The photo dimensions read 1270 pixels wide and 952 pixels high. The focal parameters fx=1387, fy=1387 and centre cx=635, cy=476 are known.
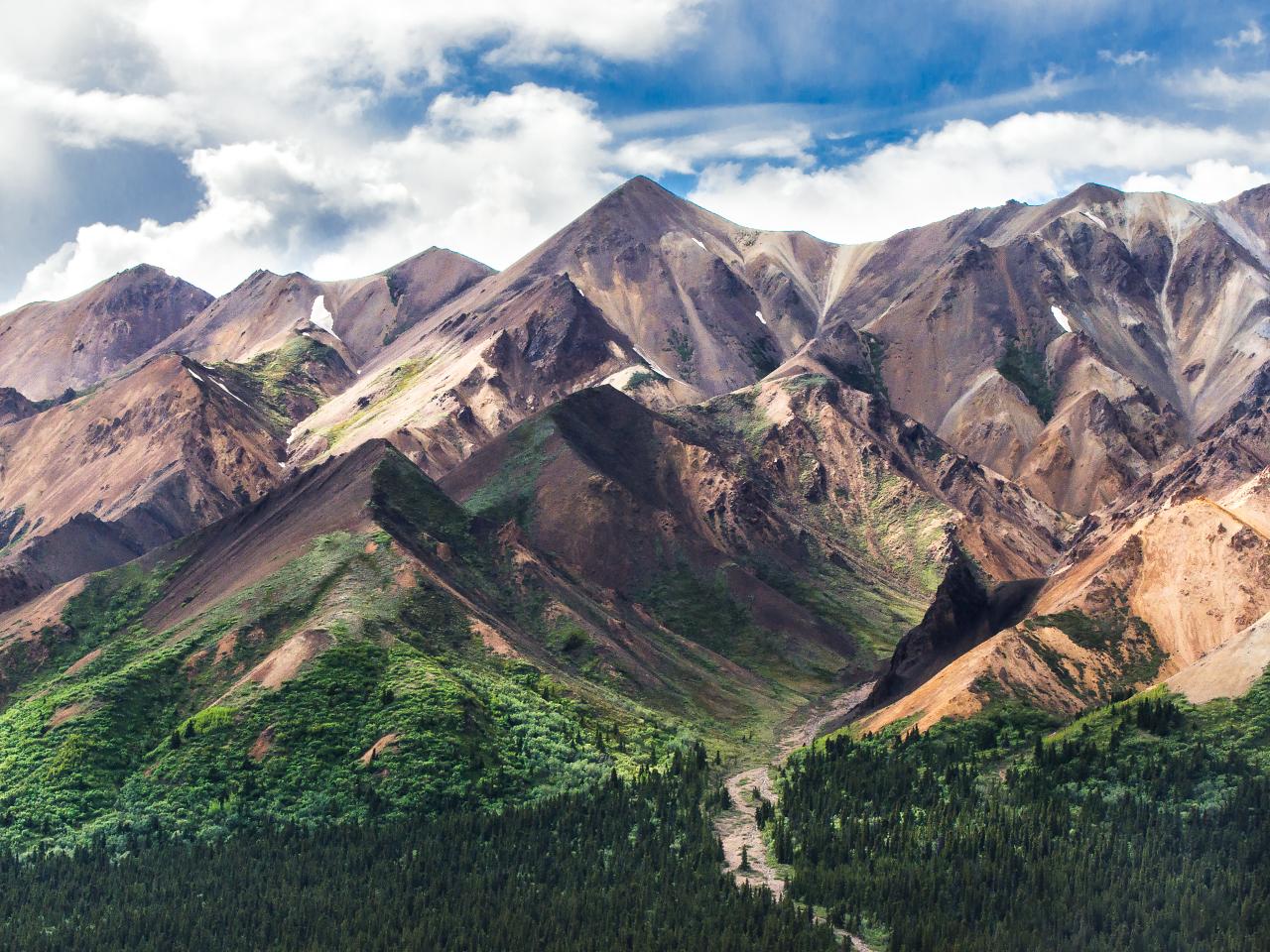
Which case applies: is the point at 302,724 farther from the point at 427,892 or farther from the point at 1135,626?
the point at 1135,626

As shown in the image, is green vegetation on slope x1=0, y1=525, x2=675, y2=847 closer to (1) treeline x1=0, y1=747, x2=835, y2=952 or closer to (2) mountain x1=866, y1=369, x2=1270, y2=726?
(1) treeline x1=0, y1=747, x2=835, y2=952

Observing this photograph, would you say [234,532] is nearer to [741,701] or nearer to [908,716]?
[741,701]

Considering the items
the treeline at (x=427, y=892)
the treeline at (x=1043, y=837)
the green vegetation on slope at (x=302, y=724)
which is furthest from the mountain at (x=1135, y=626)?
the treeline at (x=427, y=892)

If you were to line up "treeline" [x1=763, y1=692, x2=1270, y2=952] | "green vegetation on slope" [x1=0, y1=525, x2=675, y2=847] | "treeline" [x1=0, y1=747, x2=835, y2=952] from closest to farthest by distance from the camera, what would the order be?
"treeline" [x1=763, y1=692, x2=1270, y2=952]
"treeline" [x1=0, y1=747, x2=835, y2=952]
"green vegetation on slope" [x1=0, y1=525, x2=675, y2=847]

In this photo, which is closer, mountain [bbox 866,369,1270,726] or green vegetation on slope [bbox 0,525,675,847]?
green vegetation on slope [bbox 0,525,675,847]

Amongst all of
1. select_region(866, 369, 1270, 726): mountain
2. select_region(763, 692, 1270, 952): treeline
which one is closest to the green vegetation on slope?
select_region(763, 692, 1270, 952): treeline

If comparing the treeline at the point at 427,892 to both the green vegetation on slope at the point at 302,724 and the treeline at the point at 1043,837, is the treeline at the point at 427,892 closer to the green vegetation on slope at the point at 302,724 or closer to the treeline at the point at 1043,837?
the green vegetation on slope at the point at 302,724

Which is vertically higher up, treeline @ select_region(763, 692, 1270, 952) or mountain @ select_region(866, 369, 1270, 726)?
mountain @ select_region(866, 369, 1270, 726)
